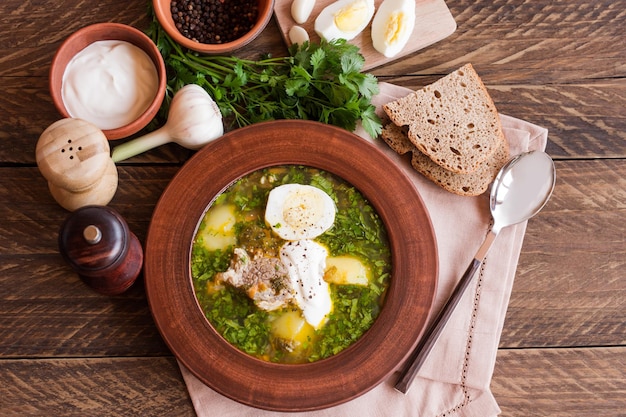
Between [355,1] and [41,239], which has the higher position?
[355,1]

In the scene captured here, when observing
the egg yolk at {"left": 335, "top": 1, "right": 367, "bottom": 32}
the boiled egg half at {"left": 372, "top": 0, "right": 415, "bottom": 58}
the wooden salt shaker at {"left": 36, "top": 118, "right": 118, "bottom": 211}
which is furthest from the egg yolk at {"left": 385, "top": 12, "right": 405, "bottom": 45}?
the wooden salt shaker at {"left": 36, "top": 118, "right": 118, "bottom": 211}

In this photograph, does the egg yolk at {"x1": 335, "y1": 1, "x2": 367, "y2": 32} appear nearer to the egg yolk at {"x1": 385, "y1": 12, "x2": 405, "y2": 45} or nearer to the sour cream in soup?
the egg yolk at {"x1": 385, "y1": 12, "x2": 405, "y2": 45}

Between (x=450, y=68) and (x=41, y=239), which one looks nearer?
(x=41, y=239)

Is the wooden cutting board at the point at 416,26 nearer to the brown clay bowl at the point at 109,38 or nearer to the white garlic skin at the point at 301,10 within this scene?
the white garlic skin at the point at 301,10

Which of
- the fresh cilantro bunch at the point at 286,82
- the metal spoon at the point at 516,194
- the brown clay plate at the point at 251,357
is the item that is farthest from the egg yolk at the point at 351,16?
the metal spoon at the point at 516,194

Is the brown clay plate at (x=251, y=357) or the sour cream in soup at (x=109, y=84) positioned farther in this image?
the sour cream in soup at (x=109, y=84)

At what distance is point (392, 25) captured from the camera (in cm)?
242

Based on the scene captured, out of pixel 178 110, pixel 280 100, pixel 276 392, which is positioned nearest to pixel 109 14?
pixel 178 110

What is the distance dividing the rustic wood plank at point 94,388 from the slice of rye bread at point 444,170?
1.18 meters

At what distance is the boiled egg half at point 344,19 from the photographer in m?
2.41

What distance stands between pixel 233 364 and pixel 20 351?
846 mm

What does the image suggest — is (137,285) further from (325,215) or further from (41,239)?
(325,215)

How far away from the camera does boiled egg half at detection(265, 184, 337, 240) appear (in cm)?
228

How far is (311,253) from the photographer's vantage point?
2244mm
